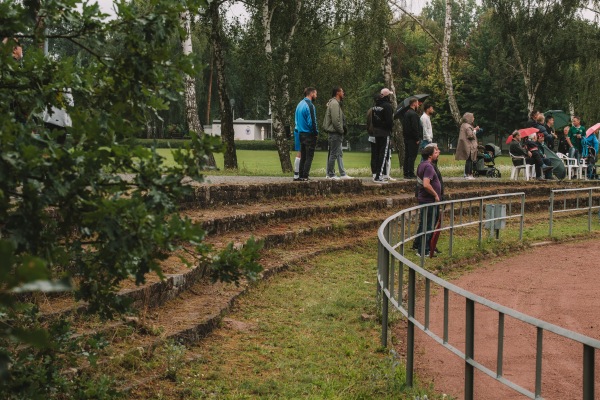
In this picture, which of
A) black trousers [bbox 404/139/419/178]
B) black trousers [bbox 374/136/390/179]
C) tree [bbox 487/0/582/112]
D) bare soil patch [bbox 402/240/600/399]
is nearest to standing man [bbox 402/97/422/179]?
black trousers [bbox 404/139/419/178]

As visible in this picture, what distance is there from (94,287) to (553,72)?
46.6 m

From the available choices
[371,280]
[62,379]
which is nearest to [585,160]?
[371,280]

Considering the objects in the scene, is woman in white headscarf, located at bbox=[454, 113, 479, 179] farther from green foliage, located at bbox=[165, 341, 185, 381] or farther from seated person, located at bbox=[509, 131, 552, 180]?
green foliage, located at bbox=[165, 341, 185, 381]

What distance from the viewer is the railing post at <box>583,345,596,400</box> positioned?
4.18m

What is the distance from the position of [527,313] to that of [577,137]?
17.8m

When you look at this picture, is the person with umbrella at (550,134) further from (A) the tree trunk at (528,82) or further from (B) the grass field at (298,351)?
(A) the tree trunk at (528,82)

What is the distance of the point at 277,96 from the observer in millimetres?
28547

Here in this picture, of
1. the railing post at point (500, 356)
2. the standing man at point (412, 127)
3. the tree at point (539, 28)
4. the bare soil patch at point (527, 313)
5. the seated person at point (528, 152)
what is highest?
the tree at point (539, 28)

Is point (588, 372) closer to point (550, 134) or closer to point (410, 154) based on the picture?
point (410, 154)

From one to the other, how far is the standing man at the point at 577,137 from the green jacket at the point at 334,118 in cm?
1197

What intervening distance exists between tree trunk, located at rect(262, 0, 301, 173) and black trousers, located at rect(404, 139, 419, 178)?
739cm

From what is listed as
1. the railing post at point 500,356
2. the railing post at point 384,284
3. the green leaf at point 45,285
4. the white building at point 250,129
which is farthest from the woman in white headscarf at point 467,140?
the white building at point 250,129

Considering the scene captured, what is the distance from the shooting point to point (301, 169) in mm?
17641

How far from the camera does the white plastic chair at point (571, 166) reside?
26.7 m
